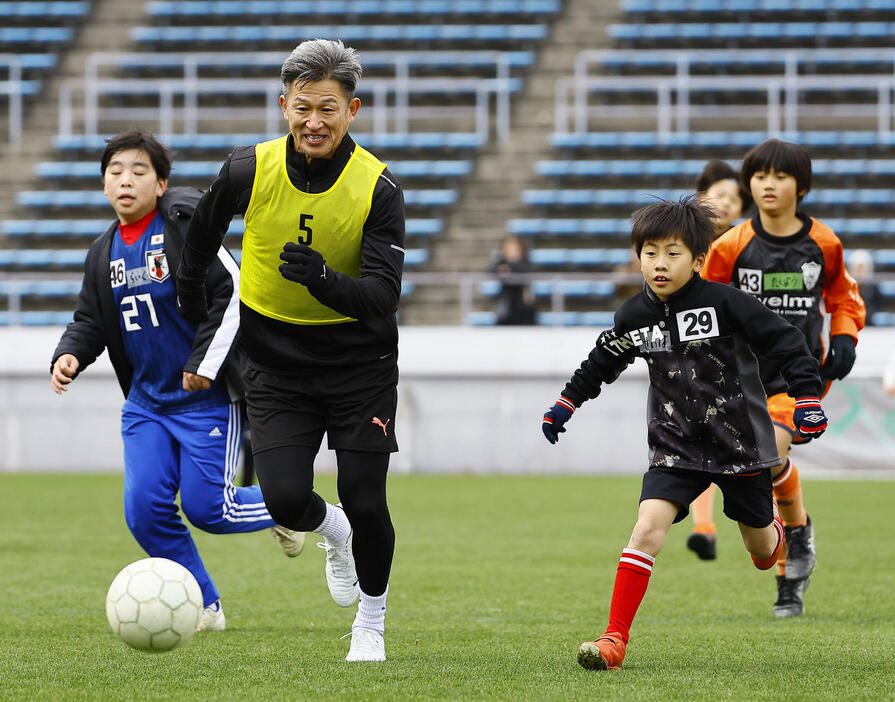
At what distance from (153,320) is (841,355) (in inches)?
115

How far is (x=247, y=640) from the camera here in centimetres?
517

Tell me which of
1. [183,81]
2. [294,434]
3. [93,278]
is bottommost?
[294,434]

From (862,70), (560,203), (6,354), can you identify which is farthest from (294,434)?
(862,70)

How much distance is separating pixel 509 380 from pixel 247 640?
973 cm

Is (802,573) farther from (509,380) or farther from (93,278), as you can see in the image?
(509,380)

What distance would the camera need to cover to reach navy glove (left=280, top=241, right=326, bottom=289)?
161 inches

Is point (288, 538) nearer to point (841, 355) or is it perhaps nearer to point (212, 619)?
point (212, 619)

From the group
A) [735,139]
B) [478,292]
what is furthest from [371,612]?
[735,139]

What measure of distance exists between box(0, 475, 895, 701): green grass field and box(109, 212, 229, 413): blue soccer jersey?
96 centimetres

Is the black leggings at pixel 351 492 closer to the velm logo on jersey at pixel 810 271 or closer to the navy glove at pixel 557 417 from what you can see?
the navy glove at pixel 557 417

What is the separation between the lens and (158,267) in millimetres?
5277

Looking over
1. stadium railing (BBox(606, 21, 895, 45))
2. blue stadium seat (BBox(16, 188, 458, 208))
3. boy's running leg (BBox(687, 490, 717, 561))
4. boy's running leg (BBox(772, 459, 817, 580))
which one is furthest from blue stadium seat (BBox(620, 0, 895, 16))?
boy's running leg (BBox(772, 459, 817, 580))

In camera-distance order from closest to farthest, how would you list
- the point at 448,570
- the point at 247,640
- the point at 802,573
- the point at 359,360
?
1. the point at 359,360
2. the point at 247,640
3. the point at 802,573
4. the point at 448,570

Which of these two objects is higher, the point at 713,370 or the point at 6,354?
the point at 713,370
